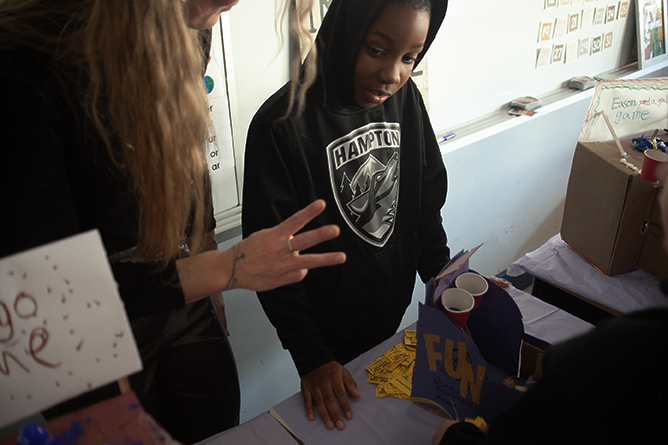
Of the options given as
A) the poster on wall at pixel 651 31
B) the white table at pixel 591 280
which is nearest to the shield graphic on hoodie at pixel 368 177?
the white table at pixel 591 280

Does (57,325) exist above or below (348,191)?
above

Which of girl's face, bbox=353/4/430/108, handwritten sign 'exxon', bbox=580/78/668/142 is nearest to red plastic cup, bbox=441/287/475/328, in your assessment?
girl's face, bbox=353/4/430/108

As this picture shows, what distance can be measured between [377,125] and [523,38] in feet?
5.02

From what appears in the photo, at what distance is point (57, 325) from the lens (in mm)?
469

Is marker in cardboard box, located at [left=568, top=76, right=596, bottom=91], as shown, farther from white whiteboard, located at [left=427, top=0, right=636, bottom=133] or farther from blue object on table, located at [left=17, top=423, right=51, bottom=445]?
blue object on table, located at [left=17, top=423, right=51, bottom=445]

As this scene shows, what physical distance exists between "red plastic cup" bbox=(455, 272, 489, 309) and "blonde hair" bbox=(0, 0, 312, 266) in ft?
1.87

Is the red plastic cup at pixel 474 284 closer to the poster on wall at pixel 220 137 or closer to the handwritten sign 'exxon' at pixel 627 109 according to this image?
the poster on wall at pixel 220 137

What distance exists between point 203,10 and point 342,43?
1.22 feet

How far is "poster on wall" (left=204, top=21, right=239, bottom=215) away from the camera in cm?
121

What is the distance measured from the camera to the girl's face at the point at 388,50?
3.14 ft

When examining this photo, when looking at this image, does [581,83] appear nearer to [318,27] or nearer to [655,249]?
[655,249]

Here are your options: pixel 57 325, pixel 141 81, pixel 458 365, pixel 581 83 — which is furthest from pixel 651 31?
pixel 57 325

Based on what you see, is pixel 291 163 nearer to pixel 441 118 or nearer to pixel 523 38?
pixel 441 118

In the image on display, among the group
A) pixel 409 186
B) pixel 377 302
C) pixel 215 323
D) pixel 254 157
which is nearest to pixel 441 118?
pixel 409 186
